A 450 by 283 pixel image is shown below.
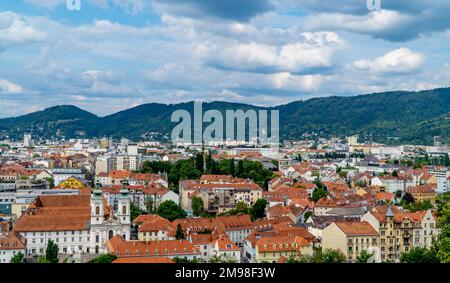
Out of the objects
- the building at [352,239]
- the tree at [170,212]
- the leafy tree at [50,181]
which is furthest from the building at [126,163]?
the building at [352,239]

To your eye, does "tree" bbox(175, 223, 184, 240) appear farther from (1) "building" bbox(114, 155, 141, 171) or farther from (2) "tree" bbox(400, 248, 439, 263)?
(1) "building" bbox(114, 155, 141, 171)

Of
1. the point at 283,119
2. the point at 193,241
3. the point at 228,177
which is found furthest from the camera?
the point at 283,119

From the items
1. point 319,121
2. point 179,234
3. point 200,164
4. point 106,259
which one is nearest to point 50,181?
point 200,164

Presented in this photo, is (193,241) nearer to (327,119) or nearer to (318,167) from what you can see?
(318,167)

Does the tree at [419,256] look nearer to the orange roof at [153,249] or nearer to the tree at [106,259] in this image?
→ the orange roof at [153,249]
